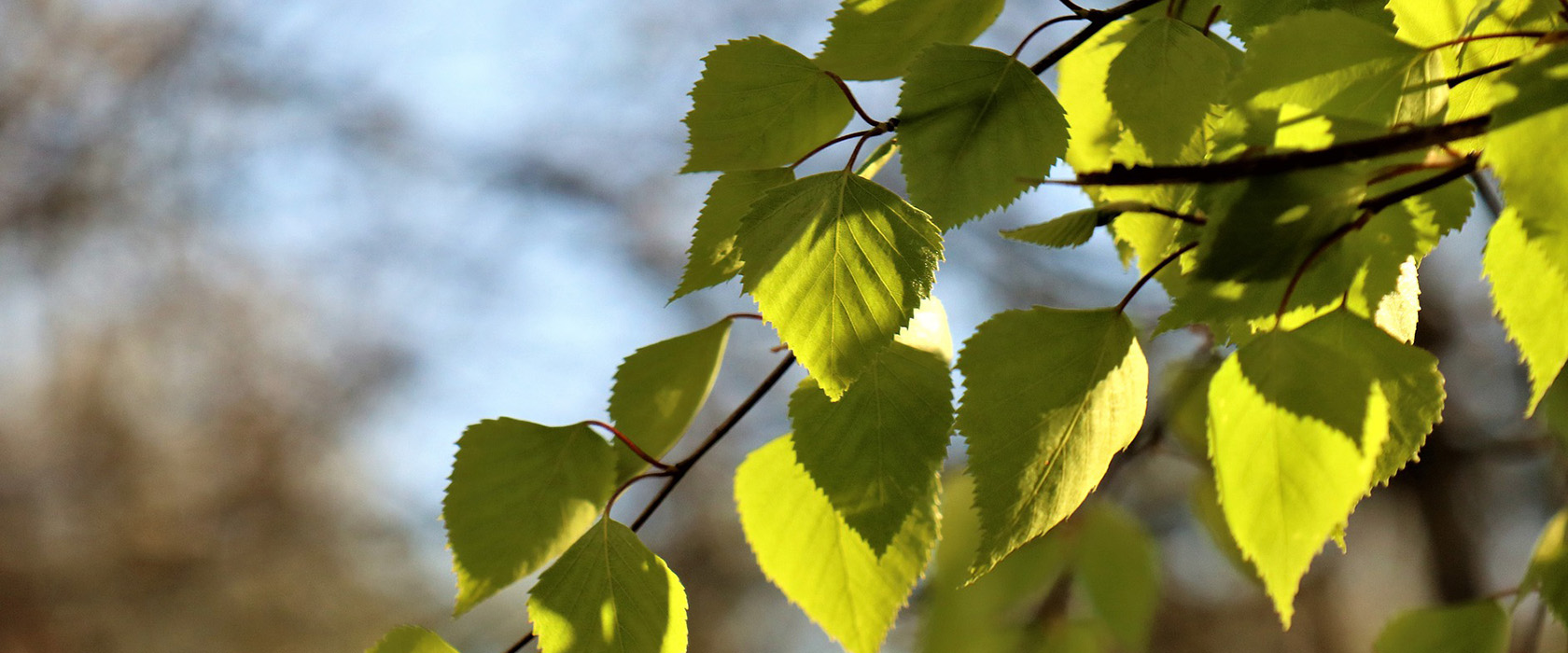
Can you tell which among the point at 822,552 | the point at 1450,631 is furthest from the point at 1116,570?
the point at 822,552

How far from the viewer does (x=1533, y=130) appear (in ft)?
0.48

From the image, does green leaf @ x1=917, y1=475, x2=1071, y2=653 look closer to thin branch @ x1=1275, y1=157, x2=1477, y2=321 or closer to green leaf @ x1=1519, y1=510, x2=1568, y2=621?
green leaf @ x1=1519, y1=510, x2=1568, y2=621

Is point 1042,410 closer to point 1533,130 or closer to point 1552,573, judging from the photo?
point 1533,130

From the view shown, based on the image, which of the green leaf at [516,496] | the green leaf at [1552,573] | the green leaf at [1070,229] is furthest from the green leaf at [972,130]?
the green leaf at [1552,573]

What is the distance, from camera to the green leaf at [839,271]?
7.6 inches

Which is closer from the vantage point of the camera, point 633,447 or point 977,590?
point 633,447

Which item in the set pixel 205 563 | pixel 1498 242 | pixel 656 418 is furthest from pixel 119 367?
pixel 1498 242

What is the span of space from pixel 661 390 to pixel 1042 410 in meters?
0.12

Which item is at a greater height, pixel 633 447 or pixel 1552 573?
pixel 633 447

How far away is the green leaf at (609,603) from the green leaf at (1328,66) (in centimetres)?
16

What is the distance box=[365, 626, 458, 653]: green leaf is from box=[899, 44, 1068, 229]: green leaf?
0.53ft

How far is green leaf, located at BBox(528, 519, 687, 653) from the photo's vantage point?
0.73 ft

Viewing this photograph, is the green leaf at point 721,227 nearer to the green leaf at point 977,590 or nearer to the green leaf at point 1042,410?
the green leaf at point 1042,410

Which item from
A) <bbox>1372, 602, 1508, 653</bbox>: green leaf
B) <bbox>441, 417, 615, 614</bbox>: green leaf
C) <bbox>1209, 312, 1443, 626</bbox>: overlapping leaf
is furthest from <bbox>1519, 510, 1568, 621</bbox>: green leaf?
<bbox>441, 417, 615, 614</bbox>: green leaf
